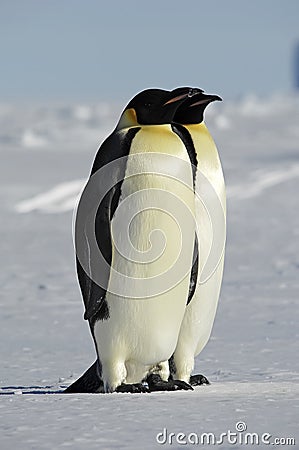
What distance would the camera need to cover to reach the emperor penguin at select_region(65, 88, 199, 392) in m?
3.44

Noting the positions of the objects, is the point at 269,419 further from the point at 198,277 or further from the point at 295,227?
the point at 295,227

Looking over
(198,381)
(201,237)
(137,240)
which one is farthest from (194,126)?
Answer: (198,381)

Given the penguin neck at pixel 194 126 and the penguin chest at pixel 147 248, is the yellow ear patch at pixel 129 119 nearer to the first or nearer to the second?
the penguin chest at pixel 147 248

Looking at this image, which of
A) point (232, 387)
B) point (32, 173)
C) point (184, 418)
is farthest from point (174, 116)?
point (32, 173)

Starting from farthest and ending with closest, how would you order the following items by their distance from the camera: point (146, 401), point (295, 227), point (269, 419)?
point (295, 227), point (146, 401), point (269, 419)

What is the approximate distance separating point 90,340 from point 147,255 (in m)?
1.85

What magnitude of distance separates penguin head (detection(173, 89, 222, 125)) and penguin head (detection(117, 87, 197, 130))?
230mm

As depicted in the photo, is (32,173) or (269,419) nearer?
(269,419)

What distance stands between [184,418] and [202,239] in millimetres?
1146

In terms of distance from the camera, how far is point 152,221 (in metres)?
3.46

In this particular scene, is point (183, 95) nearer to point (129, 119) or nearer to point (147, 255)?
point (129, 119)

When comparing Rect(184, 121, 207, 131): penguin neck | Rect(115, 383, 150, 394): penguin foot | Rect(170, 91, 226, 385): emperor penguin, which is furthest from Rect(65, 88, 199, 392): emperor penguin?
Rect(184, 121, 207, 131): penguin neck

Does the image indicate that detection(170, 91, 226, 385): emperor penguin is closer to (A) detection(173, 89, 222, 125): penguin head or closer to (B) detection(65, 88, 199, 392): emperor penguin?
(A) detection(173, 89, 222, 125): penguin head

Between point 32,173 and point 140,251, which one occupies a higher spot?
point 140,251
